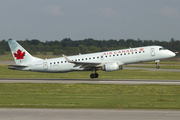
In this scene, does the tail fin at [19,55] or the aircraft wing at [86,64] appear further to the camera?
the tail fin at [19,55]

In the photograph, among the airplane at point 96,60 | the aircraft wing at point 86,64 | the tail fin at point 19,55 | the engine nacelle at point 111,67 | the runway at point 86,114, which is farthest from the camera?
the tail fin at point 19,55

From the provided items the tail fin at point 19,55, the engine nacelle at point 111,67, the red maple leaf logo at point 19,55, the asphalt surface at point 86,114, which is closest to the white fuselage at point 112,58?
the tail fin at point 19,55

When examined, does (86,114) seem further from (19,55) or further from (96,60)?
(19,55)

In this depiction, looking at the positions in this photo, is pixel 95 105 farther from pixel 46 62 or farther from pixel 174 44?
pixel 174 44

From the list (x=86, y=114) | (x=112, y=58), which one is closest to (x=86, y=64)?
(x=112, y=58)

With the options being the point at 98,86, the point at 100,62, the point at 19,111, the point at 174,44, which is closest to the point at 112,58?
the point at 100,62

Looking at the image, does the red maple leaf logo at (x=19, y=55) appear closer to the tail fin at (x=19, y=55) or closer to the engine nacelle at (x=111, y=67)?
the tail fin at (x=19, y=55)

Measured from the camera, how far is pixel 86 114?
18797 mm

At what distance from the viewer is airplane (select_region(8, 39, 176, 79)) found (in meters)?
45.7

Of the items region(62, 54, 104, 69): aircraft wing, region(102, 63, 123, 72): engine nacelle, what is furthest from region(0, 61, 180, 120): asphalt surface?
region(62, 54, 104, 69): aircraft wing

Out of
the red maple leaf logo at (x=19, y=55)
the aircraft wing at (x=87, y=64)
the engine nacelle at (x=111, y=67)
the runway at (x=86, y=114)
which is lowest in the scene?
the runway at (x=86, y=114)

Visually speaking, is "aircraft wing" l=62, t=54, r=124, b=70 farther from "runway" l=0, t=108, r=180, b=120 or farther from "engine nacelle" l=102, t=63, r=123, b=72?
"runway" l=0, t=108, r=180, b=120

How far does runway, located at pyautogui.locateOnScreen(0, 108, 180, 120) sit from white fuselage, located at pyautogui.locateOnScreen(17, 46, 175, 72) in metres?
25.3

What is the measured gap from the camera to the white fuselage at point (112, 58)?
1800 inches
